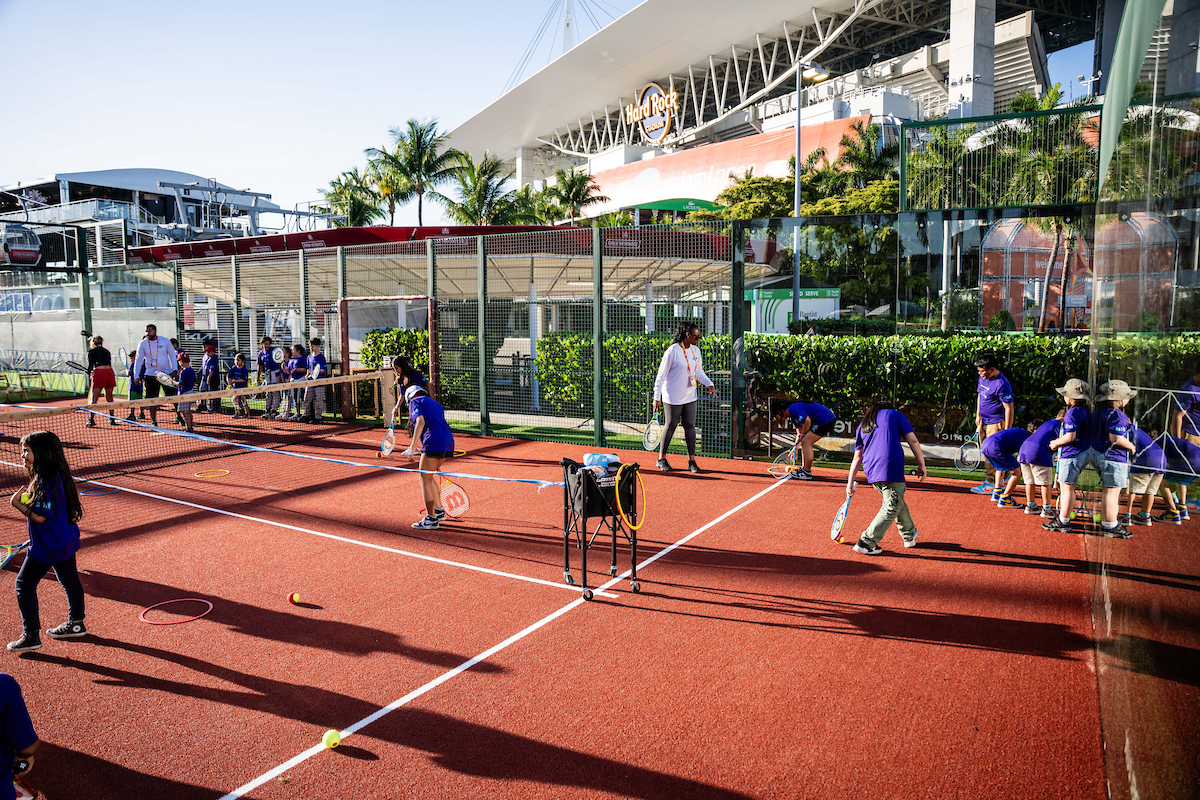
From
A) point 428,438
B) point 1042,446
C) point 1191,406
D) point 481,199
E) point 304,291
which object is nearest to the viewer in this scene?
point 1191,406

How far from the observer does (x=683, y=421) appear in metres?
11.9

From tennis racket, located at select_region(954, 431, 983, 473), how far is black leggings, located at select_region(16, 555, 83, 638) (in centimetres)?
1097

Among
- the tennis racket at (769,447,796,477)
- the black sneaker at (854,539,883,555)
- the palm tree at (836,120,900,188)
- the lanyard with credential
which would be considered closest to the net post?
the lanyard with credential

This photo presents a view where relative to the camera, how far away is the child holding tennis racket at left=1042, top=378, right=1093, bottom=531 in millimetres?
6238

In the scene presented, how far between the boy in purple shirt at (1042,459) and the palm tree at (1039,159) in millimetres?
6076

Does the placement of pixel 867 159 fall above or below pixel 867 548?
above

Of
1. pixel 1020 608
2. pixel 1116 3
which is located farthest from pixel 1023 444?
pixel 1116 3

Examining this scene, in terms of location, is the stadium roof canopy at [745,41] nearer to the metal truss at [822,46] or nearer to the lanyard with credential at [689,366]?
the metal truss at [822,46]

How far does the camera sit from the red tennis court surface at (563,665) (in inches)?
158

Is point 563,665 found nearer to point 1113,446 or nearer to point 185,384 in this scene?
point 1113,446

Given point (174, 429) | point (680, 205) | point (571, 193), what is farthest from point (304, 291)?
point (571, 193)

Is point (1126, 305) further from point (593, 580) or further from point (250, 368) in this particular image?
point (250, 368)

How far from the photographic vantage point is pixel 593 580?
22.8ft

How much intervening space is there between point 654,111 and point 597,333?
68652 mm
